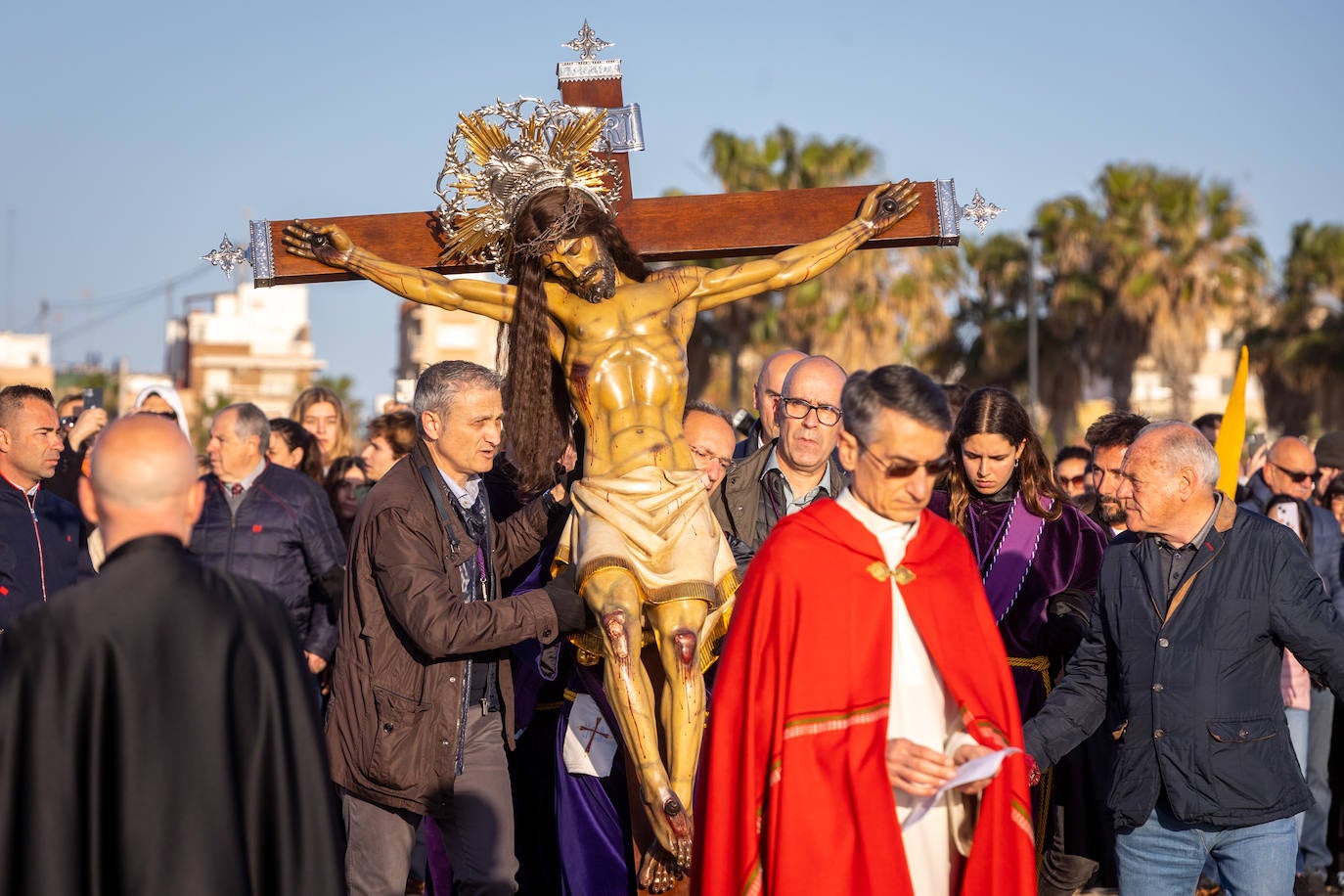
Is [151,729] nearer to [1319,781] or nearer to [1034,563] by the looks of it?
[1034,563]

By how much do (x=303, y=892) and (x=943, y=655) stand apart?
5.80ft

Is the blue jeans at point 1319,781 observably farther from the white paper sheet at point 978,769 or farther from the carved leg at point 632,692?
the white paper sheet at point 978,769

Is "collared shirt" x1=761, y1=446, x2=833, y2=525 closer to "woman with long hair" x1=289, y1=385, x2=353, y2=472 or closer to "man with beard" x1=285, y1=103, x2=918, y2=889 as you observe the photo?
"man with beard" x1=285, y1=103, x2=918, y2=889

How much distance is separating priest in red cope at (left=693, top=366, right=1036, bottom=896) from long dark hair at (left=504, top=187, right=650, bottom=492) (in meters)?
2.00

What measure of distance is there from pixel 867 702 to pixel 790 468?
247cm

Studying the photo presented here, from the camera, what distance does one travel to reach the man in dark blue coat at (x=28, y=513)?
21.5 feet

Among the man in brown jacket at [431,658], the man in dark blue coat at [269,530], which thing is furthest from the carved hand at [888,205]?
the man in dark blue coat at [269,530]

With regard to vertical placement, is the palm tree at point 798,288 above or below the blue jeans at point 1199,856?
above

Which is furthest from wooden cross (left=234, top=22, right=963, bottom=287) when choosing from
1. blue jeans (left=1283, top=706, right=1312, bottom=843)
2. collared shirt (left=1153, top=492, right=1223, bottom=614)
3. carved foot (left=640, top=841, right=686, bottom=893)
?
blue jeans (left=1283, top=706, right=1312, bottom=843)

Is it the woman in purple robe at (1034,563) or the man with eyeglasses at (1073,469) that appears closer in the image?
the woman in purple robe at (1034,563)

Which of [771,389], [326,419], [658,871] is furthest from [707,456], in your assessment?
[326,419]

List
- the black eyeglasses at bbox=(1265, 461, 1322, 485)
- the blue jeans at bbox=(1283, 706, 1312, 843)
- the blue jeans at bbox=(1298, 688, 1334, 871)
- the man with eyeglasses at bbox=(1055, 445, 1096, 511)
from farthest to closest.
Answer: the black eyeglasses at bbox=(1265, 461, 1322, 485) → the man with eyeglasses at bbox=(1055, 445, 1096, 511) → the blue jeans at bbox=(1298, 688, 1334, 871) → the blue jeans at bbox=(1283, 706, 1312, 843)

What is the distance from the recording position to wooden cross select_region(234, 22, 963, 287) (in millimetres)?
6516

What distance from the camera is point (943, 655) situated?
425 cm
